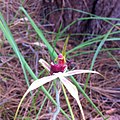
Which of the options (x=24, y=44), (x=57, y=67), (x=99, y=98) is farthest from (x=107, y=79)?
(x=57, y=67)

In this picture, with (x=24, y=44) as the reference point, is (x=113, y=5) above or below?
above

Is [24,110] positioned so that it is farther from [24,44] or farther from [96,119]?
[24,44]

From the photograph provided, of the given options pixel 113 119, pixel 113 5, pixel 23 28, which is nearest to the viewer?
pixel 113 119

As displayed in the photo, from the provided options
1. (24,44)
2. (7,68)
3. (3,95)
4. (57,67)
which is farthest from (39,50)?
(57,67)

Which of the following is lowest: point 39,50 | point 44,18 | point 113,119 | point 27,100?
point 113,119

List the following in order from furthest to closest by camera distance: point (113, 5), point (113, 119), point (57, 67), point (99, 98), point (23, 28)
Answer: point (23, 28), point (113, 5), point (99, 98), point (113, 119), point (57, 67)

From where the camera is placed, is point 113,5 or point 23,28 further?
point 23,28

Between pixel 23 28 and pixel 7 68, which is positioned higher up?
pixel 23 28

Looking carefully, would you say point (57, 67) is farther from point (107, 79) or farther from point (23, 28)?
point (23, 28)

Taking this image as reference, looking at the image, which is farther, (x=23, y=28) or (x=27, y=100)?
(x=23, y=28)
